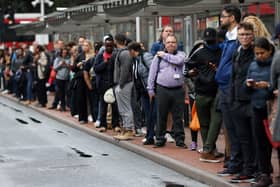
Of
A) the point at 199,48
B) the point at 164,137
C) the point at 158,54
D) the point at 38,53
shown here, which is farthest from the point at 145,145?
the point at 38,53

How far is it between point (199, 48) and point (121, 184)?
2.43 metres

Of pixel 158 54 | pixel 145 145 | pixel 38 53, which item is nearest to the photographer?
pixel 158 54

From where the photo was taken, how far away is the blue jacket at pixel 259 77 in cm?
826

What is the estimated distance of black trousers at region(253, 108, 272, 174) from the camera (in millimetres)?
8367

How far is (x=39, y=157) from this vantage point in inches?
476

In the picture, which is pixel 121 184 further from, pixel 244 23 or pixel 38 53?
pixel 38 53

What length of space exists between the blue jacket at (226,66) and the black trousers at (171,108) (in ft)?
7.59

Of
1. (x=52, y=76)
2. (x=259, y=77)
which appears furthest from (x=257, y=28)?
(x=52, y=76)

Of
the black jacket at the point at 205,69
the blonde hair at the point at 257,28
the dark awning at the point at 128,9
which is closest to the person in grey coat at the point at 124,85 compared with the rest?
the dark awning at the point at 128,9

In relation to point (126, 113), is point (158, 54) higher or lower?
higher

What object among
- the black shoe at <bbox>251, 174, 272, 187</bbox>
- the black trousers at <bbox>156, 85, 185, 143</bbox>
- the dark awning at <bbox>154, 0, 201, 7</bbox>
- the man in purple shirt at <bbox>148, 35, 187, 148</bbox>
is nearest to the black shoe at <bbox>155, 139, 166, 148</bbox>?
the black trousers at <bbox>156, 85, 185, 143</bbox>

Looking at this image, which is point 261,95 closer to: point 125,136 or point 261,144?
point 261,144

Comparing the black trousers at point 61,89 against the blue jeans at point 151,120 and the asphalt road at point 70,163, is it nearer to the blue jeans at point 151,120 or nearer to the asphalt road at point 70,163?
the asphalt road at point 70,163

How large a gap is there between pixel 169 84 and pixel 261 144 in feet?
11.5
